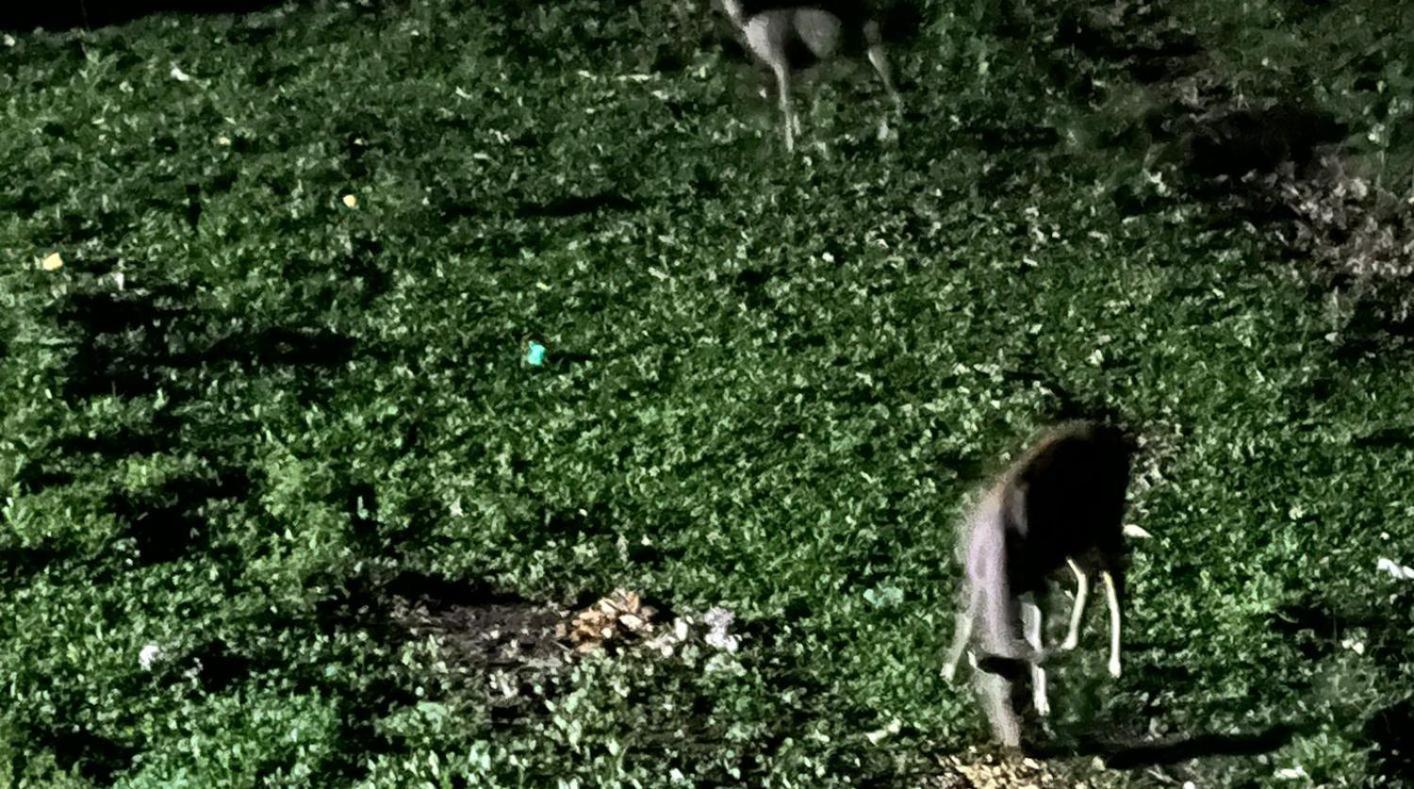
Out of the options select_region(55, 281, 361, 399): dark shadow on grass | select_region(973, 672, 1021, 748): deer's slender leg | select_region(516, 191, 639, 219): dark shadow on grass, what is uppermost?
select_region(516, 191, 639, 219): dark shadow on grass

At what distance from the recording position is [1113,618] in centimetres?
527

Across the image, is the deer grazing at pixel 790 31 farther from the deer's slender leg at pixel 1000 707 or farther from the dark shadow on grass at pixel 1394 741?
the dark shadow on grass at pixel 1394 741

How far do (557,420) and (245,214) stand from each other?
2.90 meters

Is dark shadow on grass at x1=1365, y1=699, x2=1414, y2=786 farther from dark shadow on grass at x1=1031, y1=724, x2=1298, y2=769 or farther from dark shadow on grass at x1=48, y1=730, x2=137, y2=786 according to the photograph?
dark shadow on grass at x1=48, y1=730, x2=137, y2=786

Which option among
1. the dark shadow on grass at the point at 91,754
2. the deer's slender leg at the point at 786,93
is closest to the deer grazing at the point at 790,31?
the deer's slender leg at the point at 786,93

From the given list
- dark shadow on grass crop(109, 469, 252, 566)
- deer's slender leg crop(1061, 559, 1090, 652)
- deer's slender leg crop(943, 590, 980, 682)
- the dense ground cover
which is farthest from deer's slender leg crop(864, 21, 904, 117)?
deer's slender leg crop(1061, 559, 1090, 652)

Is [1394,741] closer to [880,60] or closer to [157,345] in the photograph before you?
[157,345]

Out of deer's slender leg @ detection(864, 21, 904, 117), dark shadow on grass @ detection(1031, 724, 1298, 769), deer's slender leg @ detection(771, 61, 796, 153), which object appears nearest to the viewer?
dark shadow on grass @ detection(1031, 724, 1298, 769)

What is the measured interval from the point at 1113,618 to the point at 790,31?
214 inches

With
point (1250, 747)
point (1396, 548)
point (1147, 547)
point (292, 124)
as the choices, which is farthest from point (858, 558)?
point (292, 124)

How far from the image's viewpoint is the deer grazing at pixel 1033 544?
462 cm

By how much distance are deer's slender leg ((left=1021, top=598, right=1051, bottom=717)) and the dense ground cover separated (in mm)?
131

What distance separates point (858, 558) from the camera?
610 centimetres

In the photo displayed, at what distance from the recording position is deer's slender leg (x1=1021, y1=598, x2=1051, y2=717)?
4.79m
